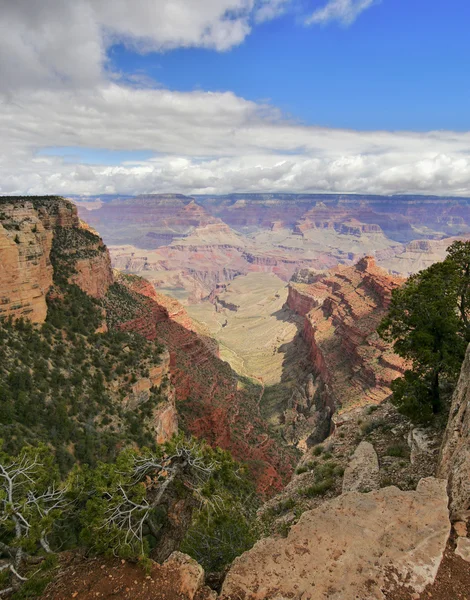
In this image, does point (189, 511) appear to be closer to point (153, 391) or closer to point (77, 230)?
point (153, 391)

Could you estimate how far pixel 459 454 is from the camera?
9.80 meters

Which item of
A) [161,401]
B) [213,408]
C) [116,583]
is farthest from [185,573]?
[213,408]

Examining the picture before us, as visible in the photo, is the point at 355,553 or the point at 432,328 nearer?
the point at 355,553

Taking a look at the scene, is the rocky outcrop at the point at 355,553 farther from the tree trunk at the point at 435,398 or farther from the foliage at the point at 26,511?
the tree trunk at the point at 435,398

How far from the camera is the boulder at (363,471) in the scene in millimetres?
14018

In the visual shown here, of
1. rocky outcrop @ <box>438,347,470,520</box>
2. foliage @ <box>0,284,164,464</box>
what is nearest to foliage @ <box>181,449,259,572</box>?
rocky outcrop @ <box>438,347,470,520</box>

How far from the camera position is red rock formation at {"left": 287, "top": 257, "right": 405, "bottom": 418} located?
61625 millimetres

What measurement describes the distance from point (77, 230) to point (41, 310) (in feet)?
57.5

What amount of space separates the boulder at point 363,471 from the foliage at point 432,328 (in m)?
2.88

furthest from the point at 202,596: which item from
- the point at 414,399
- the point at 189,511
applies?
the point at 414,399

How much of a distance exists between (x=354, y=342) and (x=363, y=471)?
63090 mm

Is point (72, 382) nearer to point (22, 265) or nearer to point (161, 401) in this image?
point (161, 401)

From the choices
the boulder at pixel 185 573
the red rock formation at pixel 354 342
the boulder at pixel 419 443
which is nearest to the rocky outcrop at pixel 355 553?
the boulder at pixel 185 573

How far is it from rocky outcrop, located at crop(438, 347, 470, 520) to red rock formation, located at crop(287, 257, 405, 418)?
112 feet
